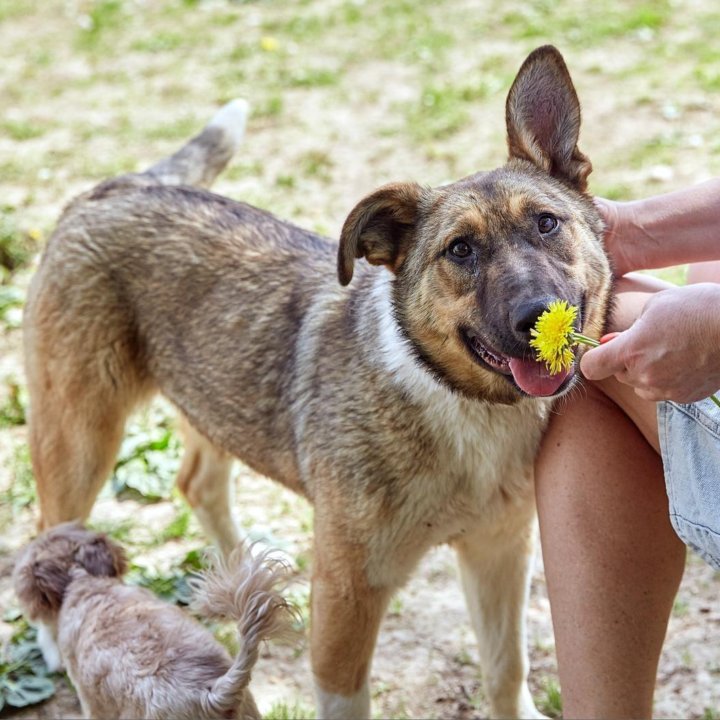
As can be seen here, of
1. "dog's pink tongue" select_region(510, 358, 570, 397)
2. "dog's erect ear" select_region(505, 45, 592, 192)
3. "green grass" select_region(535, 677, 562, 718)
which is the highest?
"dog's erect ear" select_region(505, 45, 592, 192)

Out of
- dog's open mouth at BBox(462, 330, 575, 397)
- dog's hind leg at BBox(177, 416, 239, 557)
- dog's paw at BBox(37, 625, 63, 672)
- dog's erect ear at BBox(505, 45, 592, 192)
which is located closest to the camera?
dog's open mouth at BBox(462, 330, 575, 397)

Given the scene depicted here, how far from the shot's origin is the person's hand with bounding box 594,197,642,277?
3.28 meters

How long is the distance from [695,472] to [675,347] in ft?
1.19

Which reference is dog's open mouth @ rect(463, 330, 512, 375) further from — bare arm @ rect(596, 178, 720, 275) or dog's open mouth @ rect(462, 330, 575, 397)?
bare arm @ rect(596, 178, 720, 275)

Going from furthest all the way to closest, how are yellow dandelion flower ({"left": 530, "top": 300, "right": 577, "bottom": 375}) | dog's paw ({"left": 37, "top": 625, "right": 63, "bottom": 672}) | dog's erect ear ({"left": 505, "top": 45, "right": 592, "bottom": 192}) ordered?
dog's paw ({"left": 37, "top": 625, "right": 63, "bottom": 672}), dog's erect ear ({"left": 505, "top": 45, "right": 592, "bottom": 192}), yellow dandelion flower ({"left": 530, "top": 300, "right": 577, "bottom": 375})

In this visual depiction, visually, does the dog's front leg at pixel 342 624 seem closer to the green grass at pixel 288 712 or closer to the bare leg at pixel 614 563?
the green grass at pixel 288 712

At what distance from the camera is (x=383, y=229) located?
3.19m

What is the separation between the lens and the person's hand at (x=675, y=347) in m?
2.43

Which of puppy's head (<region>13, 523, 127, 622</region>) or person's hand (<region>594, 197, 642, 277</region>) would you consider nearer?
person's hand (<region>594, 197, 642, 277</region>)

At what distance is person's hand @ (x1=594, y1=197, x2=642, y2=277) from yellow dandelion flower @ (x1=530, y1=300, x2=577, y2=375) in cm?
71

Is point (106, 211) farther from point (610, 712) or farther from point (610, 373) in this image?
point (610, 712)

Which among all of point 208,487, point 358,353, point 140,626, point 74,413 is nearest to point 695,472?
point 358,353

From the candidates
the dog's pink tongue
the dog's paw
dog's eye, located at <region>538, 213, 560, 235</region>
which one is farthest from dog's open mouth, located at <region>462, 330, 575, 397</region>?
the dog's paw

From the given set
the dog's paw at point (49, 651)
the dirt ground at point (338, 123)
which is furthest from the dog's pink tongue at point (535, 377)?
the dog's paw at point (49, 651)
